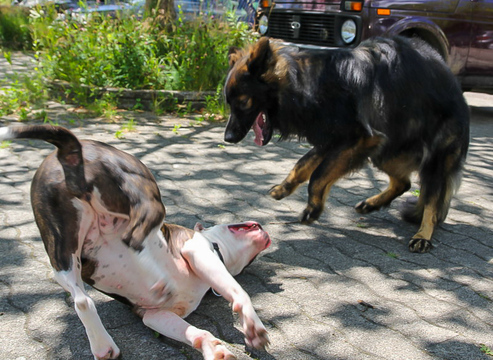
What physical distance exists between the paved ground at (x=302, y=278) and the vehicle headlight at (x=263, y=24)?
398 cm

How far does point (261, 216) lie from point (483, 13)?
242 inches

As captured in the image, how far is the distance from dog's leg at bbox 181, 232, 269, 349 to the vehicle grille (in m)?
6.05

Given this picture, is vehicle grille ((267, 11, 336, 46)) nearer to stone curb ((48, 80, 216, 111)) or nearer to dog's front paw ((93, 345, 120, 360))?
stone curb ((48, 80, 216, 111))

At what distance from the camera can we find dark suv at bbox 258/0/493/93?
8.09 m

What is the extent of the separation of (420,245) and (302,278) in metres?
1.07

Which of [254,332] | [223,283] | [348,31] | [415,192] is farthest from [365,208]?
[348,31]

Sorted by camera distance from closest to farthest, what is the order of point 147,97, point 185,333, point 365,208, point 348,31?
point 185,333 → point 365,208 → point 147,97 → point 348,31

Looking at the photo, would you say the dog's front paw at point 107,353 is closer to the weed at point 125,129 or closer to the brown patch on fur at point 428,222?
the brown patch on fur at point 428,222

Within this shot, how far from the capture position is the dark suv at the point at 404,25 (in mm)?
8094

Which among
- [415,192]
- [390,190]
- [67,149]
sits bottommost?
[415,192]

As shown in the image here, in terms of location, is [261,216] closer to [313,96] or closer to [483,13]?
[313,96]

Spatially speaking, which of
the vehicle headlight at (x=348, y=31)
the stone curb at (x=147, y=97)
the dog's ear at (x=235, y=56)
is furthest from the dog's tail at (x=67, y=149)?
the vehicle headlight at (x=348, y=31)

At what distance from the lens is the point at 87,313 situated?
88.1 inches

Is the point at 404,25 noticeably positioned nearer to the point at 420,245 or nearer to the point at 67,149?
the point at 420,245
